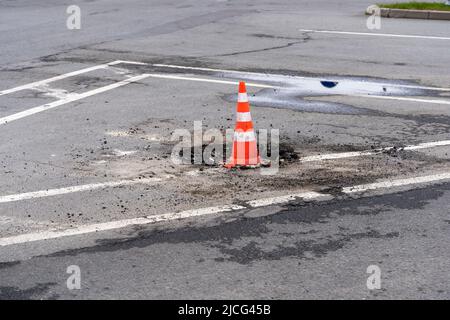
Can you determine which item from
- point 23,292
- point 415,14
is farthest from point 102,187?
point 415,14

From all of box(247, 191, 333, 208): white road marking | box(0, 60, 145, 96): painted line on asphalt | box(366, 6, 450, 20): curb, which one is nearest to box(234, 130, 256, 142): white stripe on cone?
box(247, 191, 333, 208): white road marking

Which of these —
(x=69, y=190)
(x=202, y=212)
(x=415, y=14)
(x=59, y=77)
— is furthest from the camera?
(x=415, y=14)

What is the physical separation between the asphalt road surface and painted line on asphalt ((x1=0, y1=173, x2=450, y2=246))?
19mm

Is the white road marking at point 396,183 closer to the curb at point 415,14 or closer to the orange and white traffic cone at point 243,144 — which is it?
the orange and white traffic cone at point 243,144

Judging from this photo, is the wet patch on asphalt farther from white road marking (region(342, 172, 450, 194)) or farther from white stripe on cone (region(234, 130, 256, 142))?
white stripe on cone (region(234, 130, 256, 142))

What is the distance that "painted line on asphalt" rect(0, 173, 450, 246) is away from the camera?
6.63 metres

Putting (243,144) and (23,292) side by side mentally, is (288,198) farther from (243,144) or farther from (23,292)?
(23,292)

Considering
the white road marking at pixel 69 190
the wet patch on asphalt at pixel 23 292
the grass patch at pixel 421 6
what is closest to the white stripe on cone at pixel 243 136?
the white road marking at pixel 69 190

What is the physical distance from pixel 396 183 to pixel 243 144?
1.66m

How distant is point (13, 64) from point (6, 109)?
359cm

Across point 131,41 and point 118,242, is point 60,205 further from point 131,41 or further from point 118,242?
point 131,41

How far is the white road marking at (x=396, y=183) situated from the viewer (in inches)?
307

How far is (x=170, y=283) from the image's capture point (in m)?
5.70

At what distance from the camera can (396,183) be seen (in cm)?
795
